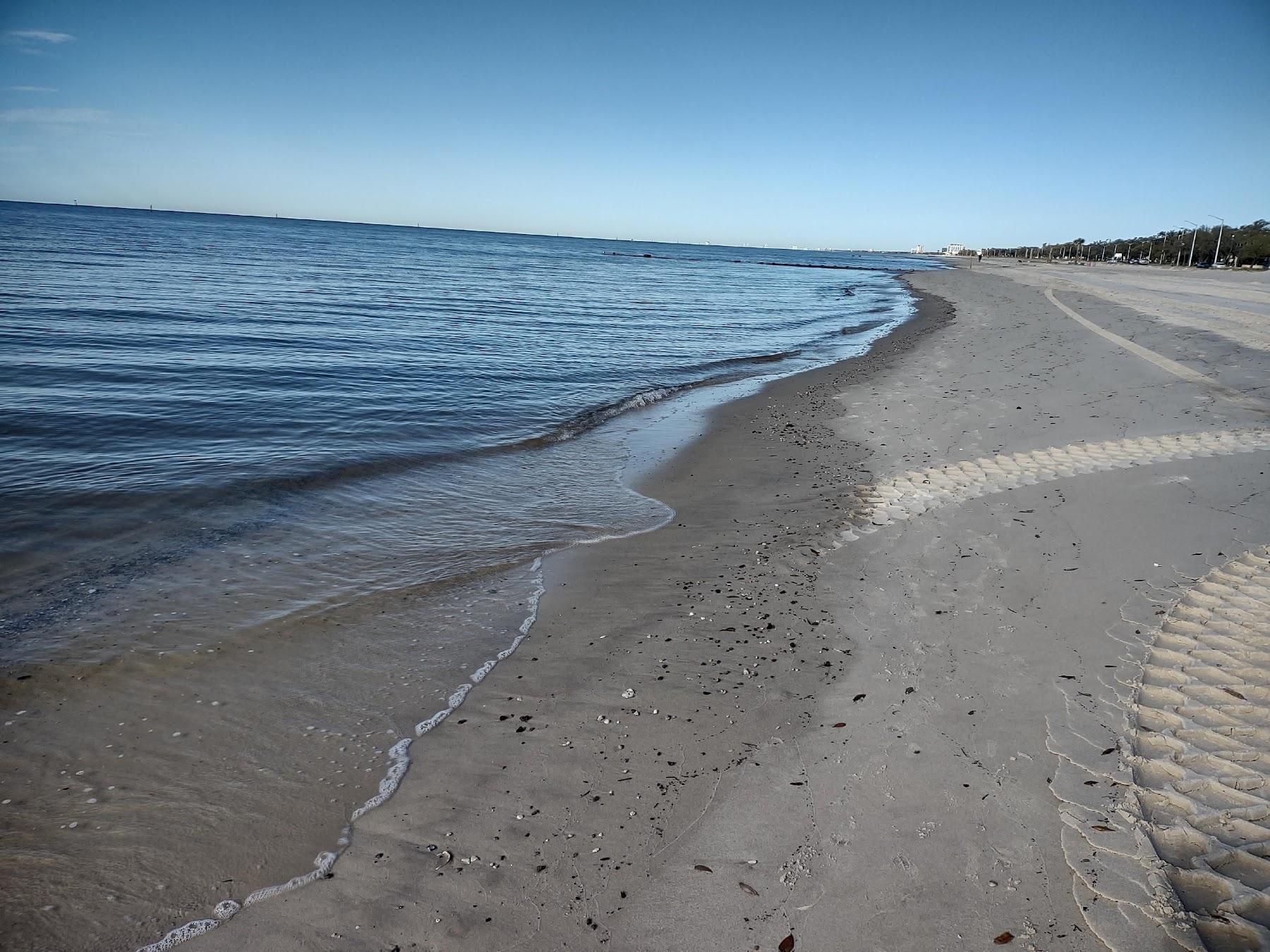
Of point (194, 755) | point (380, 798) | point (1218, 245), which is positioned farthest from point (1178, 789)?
point (1218, 245)

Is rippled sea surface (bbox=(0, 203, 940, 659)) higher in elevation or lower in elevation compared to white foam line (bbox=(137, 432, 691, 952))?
higher

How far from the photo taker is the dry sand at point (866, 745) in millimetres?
2846

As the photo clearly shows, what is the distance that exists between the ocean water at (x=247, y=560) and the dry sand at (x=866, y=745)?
20.8 inches

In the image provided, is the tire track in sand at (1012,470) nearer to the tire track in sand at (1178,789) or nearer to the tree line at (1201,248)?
the tire track in sand at (1178,789)

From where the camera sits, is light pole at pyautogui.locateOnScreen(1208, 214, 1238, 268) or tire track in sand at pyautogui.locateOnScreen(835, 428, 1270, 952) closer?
tire track in sand at pyautogui.locateOnScreen(835, 428, 1270, 952)

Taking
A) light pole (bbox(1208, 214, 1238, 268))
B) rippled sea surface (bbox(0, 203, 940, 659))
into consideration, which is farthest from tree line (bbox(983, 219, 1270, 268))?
rippled sea surface (bbox(0, 203, 940, 659))

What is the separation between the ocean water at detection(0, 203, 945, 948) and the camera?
338cm

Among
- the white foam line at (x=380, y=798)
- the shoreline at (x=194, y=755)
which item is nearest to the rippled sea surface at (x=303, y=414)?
the shoreline at (x=194, y=755)

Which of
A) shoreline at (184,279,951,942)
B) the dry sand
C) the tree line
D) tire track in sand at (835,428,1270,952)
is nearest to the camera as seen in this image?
tire track in sand at (835,428,1270,952)

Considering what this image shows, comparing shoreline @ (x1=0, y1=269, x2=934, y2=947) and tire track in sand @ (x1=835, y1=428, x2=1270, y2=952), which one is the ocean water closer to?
shoreline @ (x1=0, y1=269, x2=934, y2=947)

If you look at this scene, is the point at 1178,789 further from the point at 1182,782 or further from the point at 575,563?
the point at 575,563

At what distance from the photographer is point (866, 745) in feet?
12.7

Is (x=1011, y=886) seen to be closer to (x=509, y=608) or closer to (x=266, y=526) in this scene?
(x=509, y=608)

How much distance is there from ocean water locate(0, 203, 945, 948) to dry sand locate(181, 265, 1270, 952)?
0.53 m
